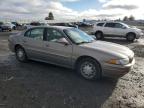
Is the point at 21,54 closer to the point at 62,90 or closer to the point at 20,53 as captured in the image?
the point at 20,53

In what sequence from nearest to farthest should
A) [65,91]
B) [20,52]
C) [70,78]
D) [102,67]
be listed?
[65,91] < [102,67] < [70,78] < [20,52]

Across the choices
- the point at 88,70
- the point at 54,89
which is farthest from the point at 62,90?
the point at 88,70

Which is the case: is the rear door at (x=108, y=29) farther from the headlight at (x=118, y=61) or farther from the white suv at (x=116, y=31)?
the headlight at (x=118, y=61)

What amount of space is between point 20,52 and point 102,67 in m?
3.70

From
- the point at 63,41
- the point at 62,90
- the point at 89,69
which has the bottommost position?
the point at 62,90

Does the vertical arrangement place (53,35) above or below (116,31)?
above

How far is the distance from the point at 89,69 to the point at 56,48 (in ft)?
4.32

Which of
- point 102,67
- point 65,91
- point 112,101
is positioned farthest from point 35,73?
point 112,101

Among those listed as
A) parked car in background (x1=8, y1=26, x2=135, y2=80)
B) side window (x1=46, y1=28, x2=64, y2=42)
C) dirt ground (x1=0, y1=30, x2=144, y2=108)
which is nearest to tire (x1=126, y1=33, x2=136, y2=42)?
dirt ground (x1=0, y1=30, x2=144, y2=108)

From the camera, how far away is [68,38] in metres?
6.10

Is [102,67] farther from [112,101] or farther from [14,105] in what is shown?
[14,105]

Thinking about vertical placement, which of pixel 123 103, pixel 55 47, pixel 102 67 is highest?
pixel 55 47

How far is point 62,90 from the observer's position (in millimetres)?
5012

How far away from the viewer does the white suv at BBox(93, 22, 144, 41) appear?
671 inches
